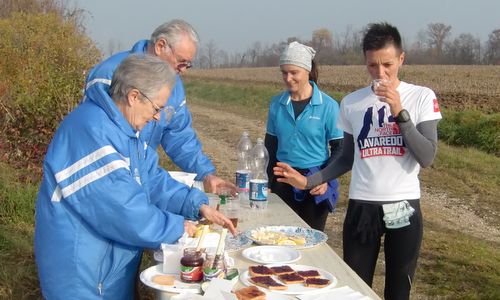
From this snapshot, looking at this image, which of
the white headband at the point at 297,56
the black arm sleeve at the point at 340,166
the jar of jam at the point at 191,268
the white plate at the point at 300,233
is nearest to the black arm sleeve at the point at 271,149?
the white headband at the point at 297,56

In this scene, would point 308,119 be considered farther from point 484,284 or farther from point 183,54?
point 484,284

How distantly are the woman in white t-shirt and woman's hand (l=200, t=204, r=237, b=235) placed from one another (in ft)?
2.54

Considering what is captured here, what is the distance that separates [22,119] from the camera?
25.6 ft

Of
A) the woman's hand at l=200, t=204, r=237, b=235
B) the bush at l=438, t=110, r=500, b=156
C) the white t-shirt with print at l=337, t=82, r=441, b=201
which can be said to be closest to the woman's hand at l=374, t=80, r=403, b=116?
the white t-shirt with print at l=337, t=82, r=441, b=201

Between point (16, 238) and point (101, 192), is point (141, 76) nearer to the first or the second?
point (101, 192)

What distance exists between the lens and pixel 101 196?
229 centimetres

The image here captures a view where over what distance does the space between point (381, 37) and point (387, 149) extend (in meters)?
0.59

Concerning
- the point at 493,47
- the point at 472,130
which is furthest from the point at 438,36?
the point at 472,130

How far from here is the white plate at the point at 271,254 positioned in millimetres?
2768

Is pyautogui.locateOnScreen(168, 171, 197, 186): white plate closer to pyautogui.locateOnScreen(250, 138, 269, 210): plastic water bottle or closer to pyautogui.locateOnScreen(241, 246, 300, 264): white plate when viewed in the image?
pyautogui.locateOnScreen(250, 138, 269, 210): plastic water bottle

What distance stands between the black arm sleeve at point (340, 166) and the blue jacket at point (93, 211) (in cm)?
128

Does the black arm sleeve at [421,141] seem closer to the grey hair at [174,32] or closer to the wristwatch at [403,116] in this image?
the wristwatch at [403,116]

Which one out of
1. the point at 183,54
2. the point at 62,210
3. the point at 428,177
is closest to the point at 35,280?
A: the point at 183,54

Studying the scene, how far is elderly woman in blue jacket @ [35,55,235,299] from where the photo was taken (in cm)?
230
